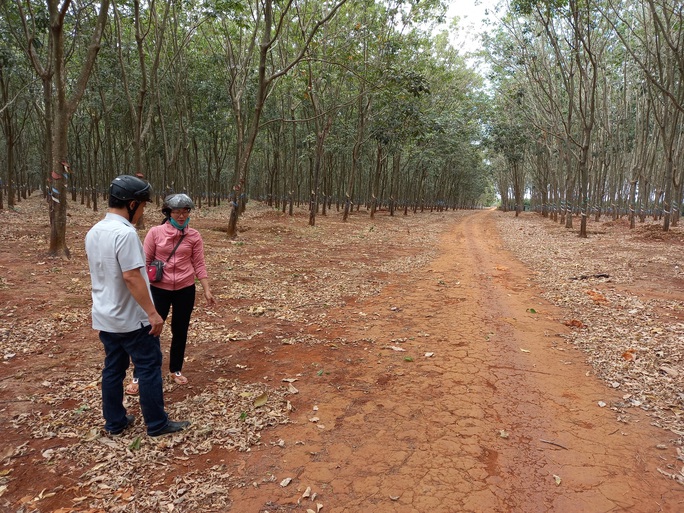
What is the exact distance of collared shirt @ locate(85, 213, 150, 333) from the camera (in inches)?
121

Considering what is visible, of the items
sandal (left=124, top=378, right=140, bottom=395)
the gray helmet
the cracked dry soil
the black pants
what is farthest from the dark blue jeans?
the gray helmet

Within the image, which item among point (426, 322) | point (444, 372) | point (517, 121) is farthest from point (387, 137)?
point (444, 372)

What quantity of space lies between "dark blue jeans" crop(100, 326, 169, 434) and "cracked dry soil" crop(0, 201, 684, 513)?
0.36 m

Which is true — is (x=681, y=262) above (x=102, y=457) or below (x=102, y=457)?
above

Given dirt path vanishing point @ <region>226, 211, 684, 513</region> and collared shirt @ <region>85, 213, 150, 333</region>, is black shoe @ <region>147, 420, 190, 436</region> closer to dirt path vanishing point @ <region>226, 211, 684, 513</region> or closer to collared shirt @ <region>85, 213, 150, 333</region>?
dirt path vanishing point @ <region>226, 211, 684, 513</region>

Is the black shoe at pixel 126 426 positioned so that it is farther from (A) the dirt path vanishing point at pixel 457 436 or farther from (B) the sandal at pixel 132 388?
(A) the dirt path vanishing point at pixel 457 436

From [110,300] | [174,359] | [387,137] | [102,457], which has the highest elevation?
[387,137]

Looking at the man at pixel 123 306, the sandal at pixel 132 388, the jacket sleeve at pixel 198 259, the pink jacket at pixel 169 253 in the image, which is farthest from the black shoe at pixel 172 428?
the jacket sleeve at pixel 198 259

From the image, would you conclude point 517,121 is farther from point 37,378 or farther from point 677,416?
point 37,378

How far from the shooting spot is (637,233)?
19.3m

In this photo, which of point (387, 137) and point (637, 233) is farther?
point (387, 137)

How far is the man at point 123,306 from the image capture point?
10.1ft

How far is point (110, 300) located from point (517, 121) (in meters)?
32.6

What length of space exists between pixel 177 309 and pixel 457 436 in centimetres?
288
